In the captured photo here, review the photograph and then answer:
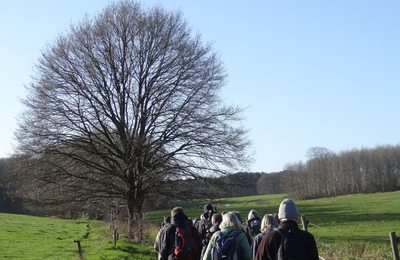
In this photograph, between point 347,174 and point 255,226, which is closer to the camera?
point 255,226

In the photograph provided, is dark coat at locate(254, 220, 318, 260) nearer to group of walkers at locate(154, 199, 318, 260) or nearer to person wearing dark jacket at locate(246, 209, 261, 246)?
group of walkers at locate(154, 199, 318, 260)

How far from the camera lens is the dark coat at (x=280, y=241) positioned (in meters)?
5.98

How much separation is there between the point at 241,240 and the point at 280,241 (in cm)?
105

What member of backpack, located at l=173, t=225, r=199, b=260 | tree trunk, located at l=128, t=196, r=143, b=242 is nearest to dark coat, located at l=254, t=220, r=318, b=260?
backpack, located at l=173, t=225, r=199, b=260

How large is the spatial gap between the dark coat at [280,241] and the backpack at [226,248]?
23.6 inches

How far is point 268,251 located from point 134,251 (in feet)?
47.0

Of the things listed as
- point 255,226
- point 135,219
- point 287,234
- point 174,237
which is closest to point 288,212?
point 287,234

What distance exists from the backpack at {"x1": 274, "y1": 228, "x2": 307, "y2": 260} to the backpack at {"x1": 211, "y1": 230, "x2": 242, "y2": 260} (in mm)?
1179

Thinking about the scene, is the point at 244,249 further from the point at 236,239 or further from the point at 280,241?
the point at 280,241

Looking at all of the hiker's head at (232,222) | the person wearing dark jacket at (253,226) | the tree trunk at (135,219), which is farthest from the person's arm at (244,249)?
the tree trunk at (135,219)

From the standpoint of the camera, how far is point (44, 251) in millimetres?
21391

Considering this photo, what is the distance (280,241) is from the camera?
20.6 feet

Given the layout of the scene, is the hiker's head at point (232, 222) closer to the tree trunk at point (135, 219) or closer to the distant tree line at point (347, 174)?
the tree trunk at point (135, 219)

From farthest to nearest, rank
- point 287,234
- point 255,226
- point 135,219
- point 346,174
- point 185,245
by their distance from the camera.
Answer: point 346,174
point 135,219
point 255,226
point 185,245
point 287,234
